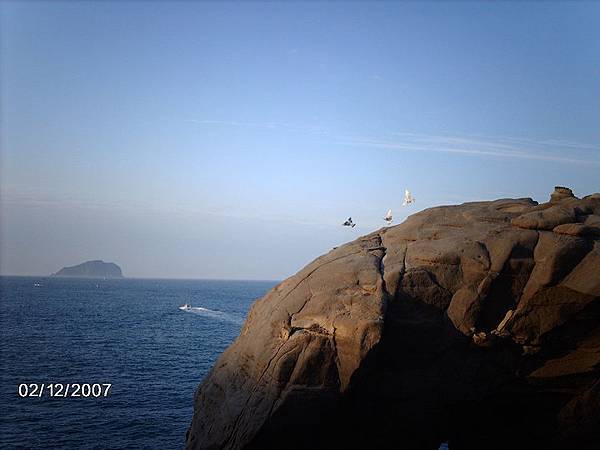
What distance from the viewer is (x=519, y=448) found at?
70.1 ft

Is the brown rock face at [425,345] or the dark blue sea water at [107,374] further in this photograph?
the dark blue sea water at [107,374]

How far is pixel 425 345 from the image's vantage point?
61.3ft

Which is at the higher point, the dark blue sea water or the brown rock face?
the brown rock face

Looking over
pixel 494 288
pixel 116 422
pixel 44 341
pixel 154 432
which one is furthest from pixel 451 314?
pixel 44 341

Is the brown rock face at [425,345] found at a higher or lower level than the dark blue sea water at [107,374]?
higher

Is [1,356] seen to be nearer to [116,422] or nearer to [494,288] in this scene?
[116,422]

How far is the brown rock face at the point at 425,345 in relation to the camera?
17.2 meters

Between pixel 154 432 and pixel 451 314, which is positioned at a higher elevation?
pixel 451 314

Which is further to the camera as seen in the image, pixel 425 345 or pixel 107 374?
pixel 107 374

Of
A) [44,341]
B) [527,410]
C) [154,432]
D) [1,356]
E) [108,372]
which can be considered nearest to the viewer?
[527,410]

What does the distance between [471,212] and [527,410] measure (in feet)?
29.5

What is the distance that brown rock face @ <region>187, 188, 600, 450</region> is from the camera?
17.2 meters

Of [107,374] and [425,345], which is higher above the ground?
[425,345]

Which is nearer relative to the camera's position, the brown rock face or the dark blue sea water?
the brown rock face
